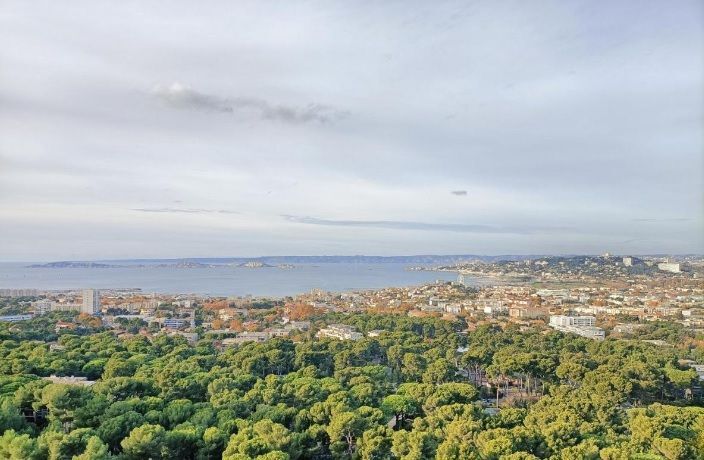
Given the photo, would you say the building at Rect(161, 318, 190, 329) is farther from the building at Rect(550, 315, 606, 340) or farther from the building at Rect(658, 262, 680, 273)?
the building at Rect(658, 262, 680, 273)

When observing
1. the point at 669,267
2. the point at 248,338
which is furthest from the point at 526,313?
the point at 669,267

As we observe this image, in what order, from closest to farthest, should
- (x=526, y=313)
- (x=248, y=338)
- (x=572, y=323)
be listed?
(x=248, y=338), (x=572, y=323), (x=526, y=313)

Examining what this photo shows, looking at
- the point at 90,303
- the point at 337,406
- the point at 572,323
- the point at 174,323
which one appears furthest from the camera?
the point at 90,303

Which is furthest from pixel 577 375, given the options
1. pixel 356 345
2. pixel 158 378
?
pixel 158 378

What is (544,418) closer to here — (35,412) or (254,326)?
(35,412)

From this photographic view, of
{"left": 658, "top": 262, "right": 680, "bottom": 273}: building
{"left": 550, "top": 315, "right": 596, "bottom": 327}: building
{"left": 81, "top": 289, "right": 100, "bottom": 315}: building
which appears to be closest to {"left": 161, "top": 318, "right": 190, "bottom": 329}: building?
{"left": 81, "top": 289, "right": 100, "bottom": 315}: building

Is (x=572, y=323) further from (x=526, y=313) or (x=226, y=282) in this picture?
(x=226, y=282)
